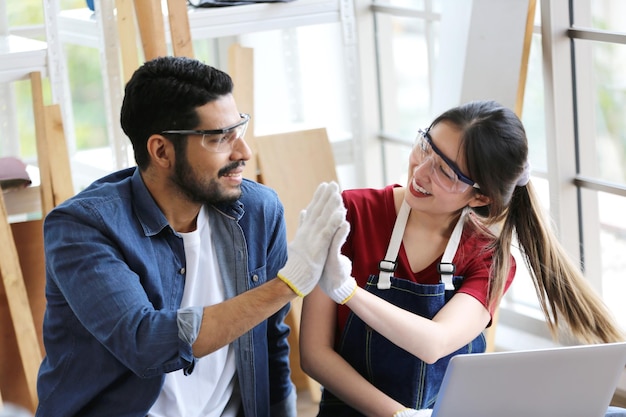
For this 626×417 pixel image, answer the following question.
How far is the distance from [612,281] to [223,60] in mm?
1775

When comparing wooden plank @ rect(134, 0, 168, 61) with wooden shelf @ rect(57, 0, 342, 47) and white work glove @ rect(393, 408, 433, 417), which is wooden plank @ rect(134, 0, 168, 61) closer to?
wooden shelf @ rect(57, 0, 342, 47)

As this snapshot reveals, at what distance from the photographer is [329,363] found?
195cm

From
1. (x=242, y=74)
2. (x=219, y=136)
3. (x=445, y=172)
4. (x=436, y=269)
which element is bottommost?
(x=436, y=269)

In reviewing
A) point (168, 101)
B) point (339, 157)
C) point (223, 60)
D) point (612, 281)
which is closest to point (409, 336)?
point (168, 101)

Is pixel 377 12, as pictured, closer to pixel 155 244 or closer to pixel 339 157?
pixel 339 157

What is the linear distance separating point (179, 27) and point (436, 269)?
1067 millimetres

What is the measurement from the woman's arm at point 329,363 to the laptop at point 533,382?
0.25 metres

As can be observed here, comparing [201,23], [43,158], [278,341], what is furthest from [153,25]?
[278,341]

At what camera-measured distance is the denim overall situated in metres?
1.96

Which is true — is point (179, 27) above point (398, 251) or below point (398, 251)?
above

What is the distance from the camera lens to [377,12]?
350 centimetres

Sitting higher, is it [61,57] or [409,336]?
[61,57]

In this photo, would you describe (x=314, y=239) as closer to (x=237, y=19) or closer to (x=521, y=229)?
(x=521, y=229)

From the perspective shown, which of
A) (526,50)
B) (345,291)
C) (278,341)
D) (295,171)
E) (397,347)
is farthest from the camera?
(295,171)
